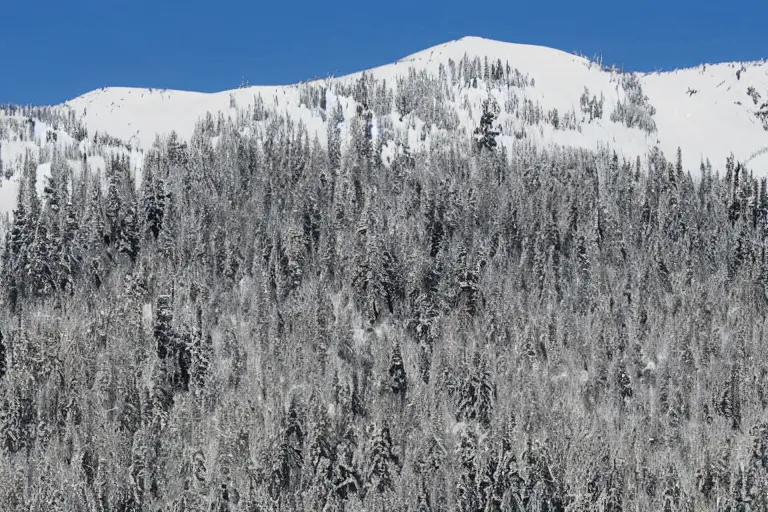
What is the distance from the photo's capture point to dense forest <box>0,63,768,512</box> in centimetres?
8869

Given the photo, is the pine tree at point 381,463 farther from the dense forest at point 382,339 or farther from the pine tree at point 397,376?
the pine tree at point 397,376

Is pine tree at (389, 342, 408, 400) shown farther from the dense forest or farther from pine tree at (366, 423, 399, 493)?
pine tree at (366, 423, 399, 493)

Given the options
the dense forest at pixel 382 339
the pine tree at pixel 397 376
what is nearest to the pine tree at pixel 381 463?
the dense forest at pixel 382 339

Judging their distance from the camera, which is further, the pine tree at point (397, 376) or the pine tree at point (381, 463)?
the pine tree at point (397, 376)

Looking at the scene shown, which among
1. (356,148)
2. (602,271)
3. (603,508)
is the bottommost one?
(603,508)

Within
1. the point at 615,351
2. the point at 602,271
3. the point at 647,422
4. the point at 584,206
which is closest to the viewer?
the point at 647,422

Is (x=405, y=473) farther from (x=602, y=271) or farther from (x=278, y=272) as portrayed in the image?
(x=602, y=271)

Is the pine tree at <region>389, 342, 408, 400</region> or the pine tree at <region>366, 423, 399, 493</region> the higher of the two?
the pine tree at <region>389, 342, 408, 400</region>

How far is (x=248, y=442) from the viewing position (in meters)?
95.6

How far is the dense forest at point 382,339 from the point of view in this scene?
8869 cm

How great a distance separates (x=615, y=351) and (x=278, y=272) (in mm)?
53282

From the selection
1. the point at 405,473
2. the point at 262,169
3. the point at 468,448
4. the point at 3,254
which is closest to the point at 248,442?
the point at 405,473

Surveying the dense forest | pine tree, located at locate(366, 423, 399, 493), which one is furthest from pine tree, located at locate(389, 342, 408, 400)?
pine tree, located at locate(366, 423, 399, 493)

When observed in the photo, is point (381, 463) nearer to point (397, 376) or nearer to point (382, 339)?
point (397, 376)
